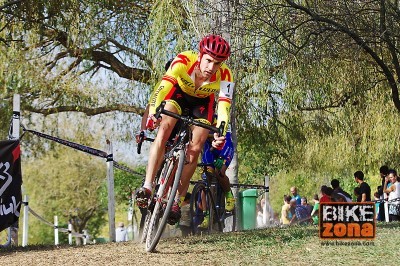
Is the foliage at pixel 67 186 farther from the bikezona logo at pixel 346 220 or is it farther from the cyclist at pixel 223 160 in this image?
the bikezona logo at pixel 346 220

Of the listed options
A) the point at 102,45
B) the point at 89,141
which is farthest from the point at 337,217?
the point at 89,141

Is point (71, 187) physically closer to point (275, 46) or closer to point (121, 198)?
point (121, 198)

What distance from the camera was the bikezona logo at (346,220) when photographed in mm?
7105

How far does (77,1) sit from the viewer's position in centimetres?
1639

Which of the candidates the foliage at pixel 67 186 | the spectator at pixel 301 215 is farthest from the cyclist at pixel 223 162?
the foliage at pixel 67 186

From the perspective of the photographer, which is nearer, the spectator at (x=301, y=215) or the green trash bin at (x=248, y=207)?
the green trash bin at (x=248, y=207)

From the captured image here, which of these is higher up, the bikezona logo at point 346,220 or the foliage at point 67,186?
the foliage at point 67,186

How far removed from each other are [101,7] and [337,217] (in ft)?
36.9

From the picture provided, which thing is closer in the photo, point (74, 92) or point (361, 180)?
point (361, 180)

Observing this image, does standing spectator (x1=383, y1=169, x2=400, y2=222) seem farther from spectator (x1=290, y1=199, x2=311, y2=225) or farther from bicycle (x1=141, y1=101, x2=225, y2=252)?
bicycle (x1=141, y1=101, x2=225, y2=252)

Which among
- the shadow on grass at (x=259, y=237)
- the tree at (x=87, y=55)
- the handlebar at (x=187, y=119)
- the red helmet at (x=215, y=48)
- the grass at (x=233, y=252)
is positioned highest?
the tree at (x=87, y=55)

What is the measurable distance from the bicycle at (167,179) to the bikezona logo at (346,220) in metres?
1.25

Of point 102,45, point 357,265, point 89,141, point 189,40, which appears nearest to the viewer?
point 357,265

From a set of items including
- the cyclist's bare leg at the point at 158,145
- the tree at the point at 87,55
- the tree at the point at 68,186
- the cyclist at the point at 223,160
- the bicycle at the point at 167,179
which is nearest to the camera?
the bicycle at the point at 167,179
